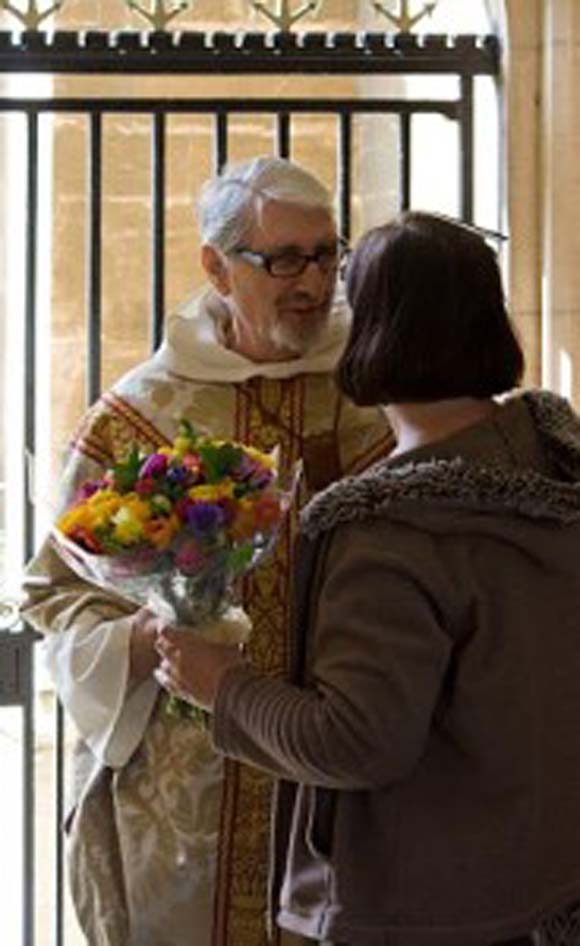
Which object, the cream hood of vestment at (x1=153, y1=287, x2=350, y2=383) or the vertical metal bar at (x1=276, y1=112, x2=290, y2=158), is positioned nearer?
the cream hood of vestment at (x1=153, y1=287, x2=350, y2=383)

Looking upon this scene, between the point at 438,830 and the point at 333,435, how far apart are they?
3.32 ft

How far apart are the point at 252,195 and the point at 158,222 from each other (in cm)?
117

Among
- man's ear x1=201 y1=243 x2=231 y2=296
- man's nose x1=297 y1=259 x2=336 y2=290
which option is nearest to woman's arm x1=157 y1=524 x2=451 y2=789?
man's nose x1=297 y1=259 x2=336 y2=290

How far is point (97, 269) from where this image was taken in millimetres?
4238

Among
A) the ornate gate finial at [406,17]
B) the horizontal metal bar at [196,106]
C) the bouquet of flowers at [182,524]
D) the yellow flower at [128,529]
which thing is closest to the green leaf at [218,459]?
the bouquet of flowers at [182,524]

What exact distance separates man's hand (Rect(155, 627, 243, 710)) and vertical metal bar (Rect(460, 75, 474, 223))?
1.89 meters

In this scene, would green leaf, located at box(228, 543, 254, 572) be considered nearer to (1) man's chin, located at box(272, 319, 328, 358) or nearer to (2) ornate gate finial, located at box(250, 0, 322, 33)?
(1) man's chin, located at box(272, 319, 328, 358)

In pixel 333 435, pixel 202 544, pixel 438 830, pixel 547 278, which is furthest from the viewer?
pixel 547 278

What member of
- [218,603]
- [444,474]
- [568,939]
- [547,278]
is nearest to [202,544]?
[218,603]

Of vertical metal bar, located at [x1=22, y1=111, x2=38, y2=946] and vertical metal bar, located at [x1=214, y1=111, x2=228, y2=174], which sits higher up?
vertical metal bar, located at [x1=214, y1=111, x2=228, y2=174]

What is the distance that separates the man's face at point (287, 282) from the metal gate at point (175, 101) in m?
1.03

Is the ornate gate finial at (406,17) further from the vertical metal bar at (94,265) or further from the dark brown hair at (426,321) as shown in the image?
the dark brown hair at (426,321)

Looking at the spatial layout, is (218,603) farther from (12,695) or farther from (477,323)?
(12,695)

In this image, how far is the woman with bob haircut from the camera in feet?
7.08
